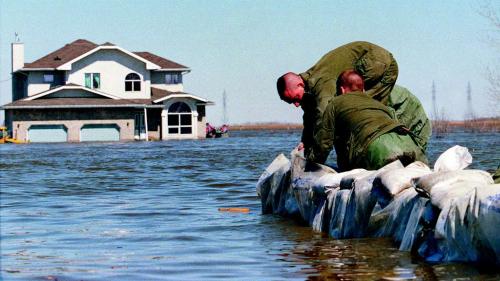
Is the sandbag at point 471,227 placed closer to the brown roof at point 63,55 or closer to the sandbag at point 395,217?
the sandbag at point 395,217

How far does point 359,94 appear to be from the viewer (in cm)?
866

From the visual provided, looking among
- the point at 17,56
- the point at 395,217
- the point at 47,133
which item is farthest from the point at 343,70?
the point at 17,56

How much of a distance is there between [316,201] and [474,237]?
333 cm

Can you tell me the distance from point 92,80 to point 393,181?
5088 cm

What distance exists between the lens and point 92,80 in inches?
2235

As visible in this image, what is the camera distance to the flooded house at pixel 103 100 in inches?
2146

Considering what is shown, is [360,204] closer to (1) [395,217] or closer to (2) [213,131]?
(1) [395,217]

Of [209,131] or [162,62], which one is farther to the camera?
[209,131]

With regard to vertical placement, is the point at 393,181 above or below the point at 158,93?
below

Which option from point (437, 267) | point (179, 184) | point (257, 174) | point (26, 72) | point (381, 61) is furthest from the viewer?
point (26, 72)

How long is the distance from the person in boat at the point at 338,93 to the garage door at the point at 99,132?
4565cm

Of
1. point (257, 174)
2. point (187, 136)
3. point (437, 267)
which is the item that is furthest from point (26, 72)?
point (437, 267)

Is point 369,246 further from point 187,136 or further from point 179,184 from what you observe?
point 187,136

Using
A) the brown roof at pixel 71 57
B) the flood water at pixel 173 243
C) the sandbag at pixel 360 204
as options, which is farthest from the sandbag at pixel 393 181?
the brown roof at pixel 71 57
